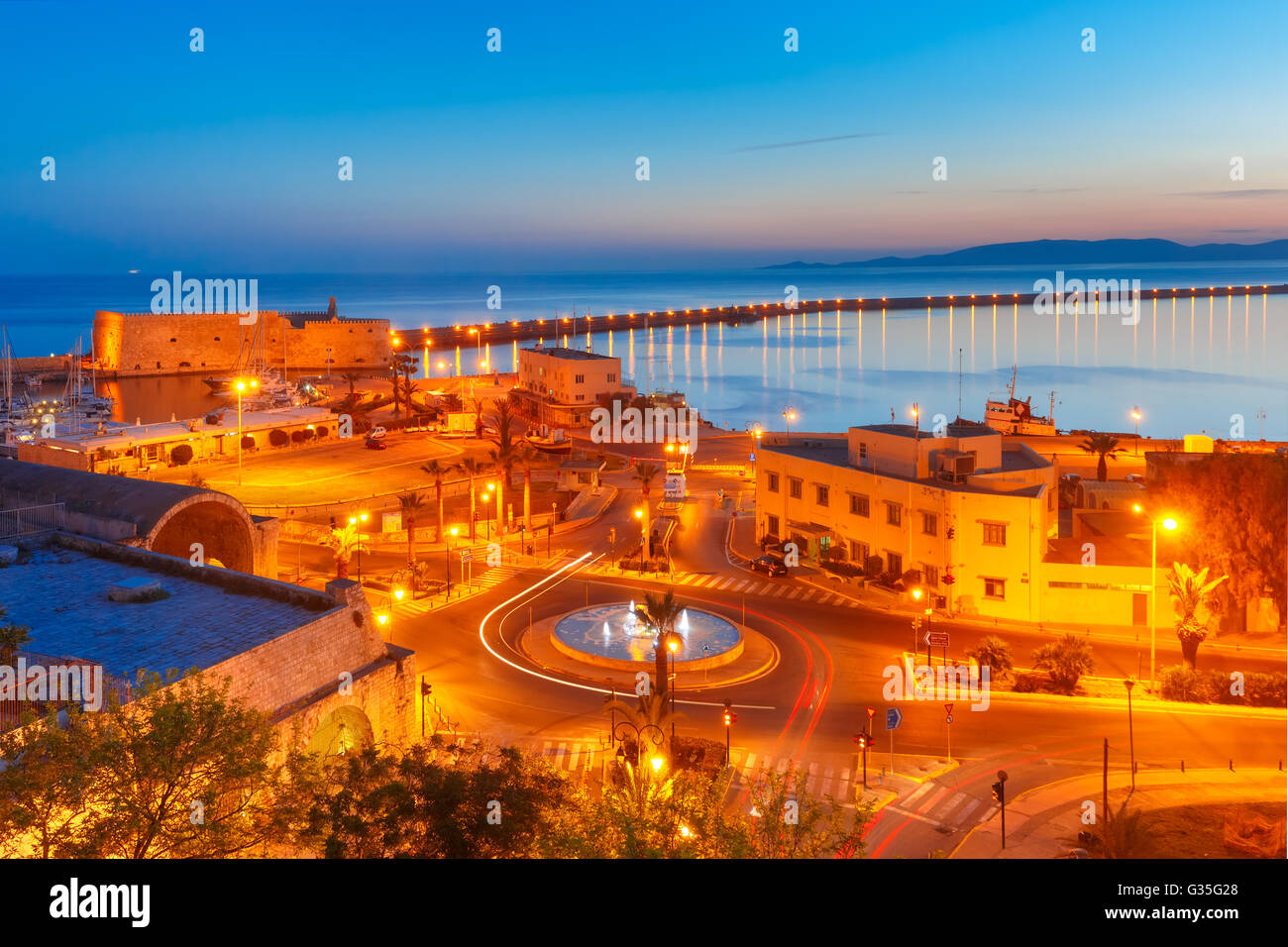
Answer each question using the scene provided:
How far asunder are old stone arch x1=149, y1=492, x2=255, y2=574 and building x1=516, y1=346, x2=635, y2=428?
50.0 metres

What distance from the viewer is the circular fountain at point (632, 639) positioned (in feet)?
96.8

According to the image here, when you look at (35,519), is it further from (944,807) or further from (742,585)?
(944,807)

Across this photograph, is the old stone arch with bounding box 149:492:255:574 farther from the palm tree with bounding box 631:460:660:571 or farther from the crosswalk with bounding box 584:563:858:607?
the palm tree with bounding box 631:460:660:571

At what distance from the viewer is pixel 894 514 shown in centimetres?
3766

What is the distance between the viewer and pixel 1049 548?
1384 inches

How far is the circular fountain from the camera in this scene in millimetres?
29516

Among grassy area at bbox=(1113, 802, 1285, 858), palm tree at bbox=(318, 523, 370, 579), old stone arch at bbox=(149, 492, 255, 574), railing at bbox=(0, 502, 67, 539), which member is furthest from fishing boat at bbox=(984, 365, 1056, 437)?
railing at bbox=(0, 502, 67, 539)

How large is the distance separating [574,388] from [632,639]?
49612mm

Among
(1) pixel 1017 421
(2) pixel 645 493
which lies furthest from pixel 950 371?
(2) pixel 645 493

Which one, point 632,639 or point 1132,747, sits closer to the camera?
point 1132,747
